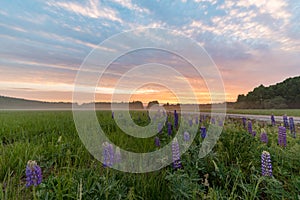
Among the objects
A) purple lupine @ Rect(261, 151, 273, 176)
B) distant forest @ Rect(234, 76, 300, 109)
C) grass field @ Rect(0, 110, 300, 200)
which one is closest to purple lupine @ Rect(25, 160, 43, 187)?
grass field @ Rect(0, 110, 300, 200)

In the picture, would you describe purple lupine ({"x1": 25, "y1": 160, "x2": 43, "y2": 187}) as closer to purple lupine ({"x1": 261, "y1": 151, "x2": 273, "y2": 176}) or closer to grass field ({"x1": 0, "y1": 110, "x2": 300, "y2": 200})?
grass field ({"x1": 0, "y1": 110, "x2": 300, "y2": 200})

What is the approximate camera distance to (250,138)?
11.8ft

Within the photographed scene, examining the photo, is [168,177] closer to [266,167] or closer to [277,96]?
[266,167]

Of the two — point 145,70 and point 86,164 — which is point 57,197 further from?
point 145,70

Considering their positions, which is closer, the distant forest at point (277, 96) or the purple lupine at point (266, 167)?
the purple lupine at point (266, 167)

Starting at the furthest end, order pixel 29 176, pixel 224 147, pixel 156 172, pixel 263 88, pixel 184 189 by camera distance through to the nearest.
A: 1. pixel 263 88
2. pixel 224 147
3. pixel 156 172
4. pixel 184 189
5. pixel 29 176

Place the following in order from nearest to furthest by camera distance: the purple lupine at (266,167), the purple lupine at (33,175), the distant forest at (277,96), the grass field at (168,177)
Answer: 1. the purple lupine at (33,175)
2. the grass field at (168,177)
3. the purple lupine at (266,167)
4. the distant forest at (277,96)

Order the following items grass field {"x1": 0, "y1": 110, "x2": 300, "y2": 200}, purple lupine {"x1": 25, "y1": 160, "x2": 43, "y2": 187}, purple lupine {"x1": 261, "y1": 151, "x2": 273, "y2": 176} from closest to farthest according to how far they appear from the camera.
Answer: purple lupine {"x1": 25, "y1": 160, "x2": 43, "y2": 187} → grass field {"x1": 0, "y1": 110, "x2": 300, "y2": 200} → purple lupine {"x1": 261, "y1": 151, "x2": 273, "y2": 176}

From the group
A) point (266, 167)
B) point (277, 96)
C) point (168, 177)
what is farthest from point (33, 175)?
point (277, 96)

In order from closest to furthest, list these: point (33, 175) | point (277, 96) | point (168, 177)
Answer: point (33, 175) < point (168, 177) < point (277, 96)

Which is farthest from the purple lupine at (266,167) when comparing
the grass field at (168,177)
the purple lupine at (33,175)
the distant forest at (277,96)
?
the distant forest at (277,96)

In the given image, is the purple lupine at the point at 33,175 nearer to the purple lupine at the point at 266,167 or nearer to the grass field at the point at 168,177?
the grass field at the point at 168,177

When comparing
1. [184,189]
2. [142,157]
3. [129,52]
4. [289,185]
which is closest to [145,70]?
[129,52]

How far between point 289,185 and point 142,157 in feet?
6.13
